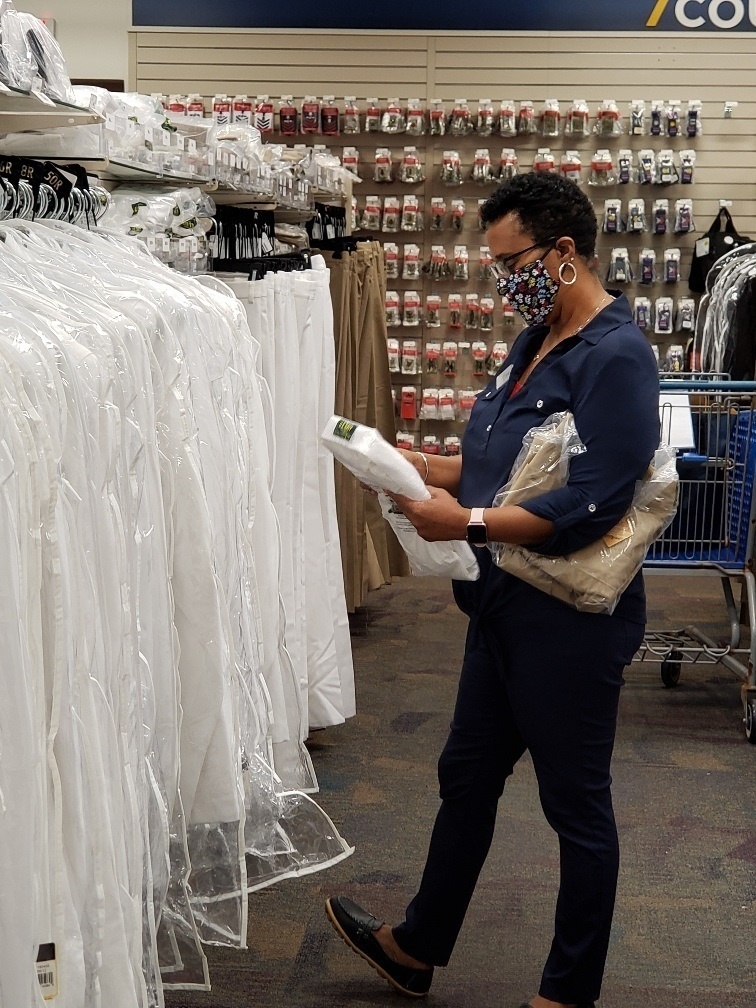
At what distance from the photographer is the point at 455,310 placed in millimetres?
7883

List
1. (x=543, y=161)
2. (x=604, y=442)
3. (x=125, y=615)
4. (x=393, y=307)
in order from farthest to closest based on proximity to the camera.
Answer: (x=393, y=307)
(x=543, y=161)
(x=604, y=442)
(x=125, y=615)

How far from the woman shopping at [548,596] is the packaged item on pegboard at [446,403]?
5.32 meters

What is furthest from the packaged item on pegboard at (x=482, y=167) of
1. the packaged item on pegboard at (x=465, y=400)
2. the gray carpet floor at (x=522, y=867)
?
the gray carpet floor at (x=522, y=867)

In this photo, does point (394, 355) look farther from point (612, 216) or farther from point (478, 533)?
point (478, 533)

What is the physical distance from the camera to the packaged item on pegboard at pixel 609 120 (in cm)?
765

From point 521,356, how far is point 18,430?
1391mm

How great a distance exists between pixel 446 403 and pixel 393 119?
1.84 meters

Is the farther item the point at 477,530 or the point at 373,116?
the point at 373,116

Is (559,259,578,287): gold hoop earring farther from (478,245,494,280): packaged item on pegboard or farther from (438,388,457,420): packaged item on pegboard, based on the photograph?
(478,245,494,280): packaged item on pegboard

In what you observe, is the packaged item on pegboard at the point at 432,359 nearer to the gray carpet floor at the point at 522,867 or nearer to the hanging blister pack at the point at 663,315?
the hanging blister pack at the point at 663,315

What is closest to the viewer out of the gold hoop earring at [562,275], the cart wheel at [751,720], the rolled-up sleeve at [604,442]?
the rolled-up sleeve at [604,442]

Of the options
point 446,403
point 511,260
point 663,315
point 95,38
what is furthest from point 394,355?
point 511,260

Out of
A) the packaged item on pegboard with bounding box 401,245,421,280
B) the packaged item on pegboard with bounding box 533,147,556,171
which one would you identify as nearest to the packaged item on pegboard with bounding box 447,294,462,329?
the packaged item on pegboard with bounding box 401,245,421,280

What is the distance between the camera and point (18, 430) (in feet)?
4.31
